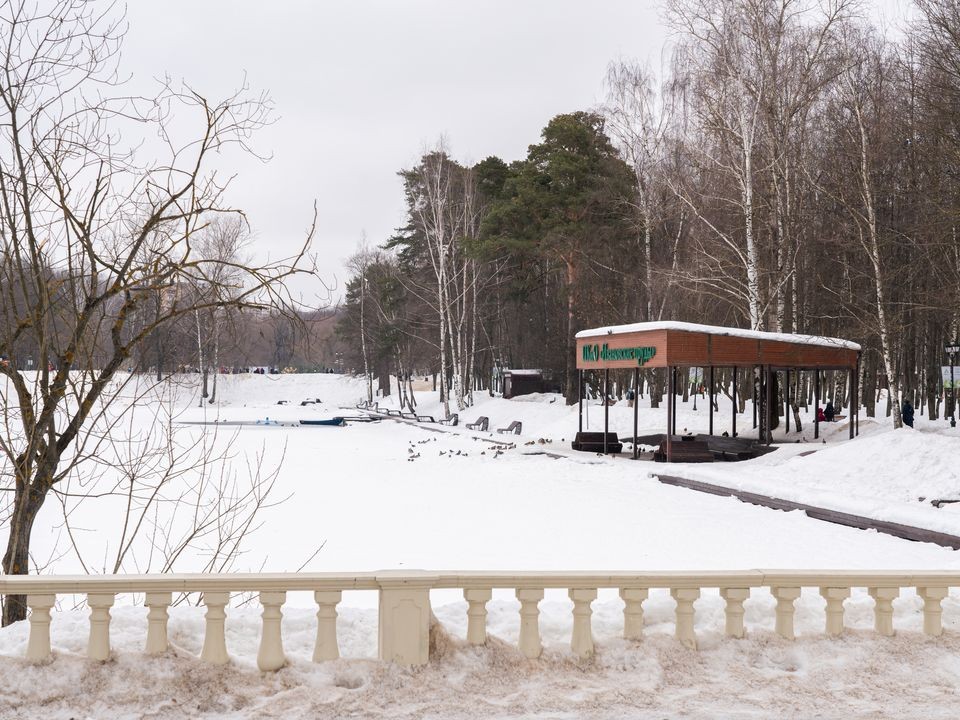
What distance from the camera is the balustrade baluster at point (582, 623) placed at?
14.6 ft

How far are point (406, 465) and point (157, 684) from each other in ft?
58.5

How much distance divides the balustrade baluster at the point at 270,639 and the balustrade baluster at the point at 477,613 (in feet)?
3.07

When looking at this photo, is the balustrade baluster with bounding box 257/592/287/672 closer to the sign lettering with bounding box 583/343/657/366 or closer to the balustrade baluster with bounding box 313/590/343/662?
the balustrade baluster with bounding box 313/590/343/662

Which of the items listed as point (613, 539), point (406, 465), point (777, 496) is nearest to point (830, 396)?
point (406, 465)

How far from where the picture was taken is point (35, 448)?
4.46 meters

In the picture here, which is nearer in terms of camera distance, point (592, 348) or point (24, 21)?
point (24, 21)

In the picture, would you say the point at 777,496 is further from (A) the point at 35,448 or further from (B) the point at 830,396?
(B) the point at 830,396

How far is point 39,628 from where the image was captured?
4016 mm

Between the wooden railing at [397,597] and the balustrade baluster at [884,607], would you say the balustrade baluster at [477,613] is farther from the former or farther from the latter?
the balustrade baluster at [884,607]

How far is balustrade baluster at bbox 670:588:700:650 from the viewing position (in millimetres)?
4598

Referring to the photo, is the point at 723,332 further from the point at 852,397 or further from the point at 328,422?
the point at 328,422

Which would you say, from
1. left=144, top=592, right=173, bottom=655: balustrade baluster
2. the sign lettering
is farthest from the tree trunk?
the sign lettering

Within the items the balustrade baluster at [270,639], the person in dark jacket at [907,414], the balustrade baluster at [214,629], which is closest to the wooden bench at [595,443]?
the person in dark jacket at [907,414]

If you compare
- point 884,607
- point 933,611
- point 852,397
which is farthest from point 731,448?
point 884,607
